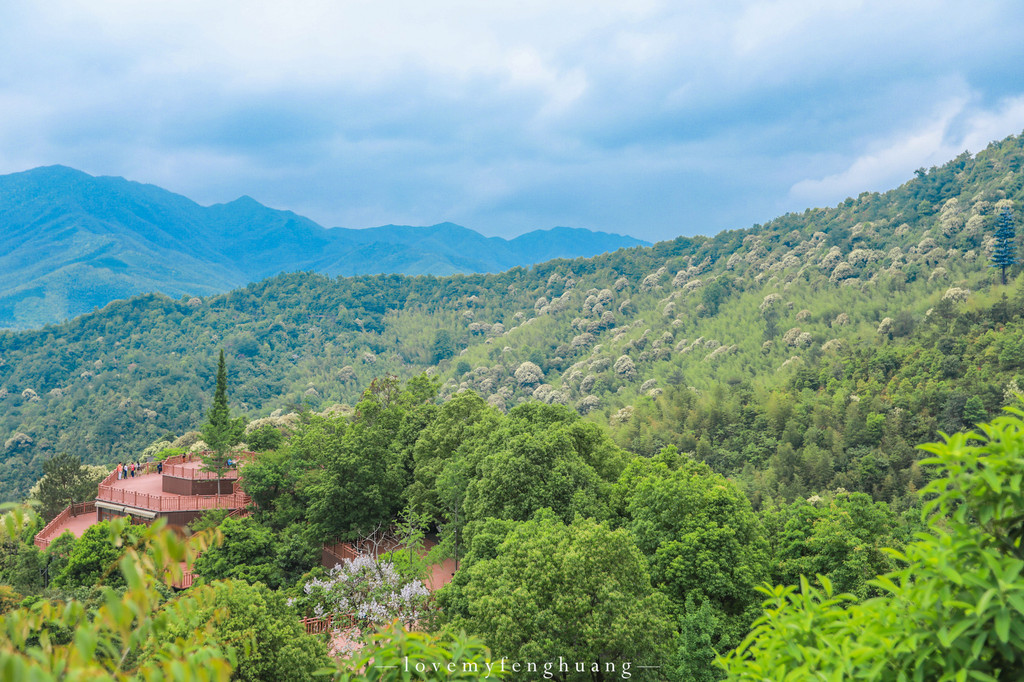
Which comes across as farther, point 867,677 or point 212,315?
point 212,315

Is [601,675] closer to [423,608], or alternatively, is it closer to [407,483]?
[423,608]

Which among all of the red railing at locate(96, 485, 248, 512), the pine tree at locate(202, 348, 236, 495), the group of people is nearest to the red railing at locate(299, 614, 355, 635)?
the red railing at locate(96, 485, 248, 512)

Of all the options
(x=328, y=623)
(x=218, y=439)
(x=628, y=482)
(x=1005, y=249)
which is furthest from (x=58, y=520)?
(x=1005, y=249)

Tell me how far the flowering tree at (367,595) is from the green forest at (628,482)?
0.33 ft

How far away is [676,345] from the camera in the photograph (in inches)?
2410

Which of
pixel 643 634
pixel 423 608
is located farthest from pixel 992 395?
pixel 423 608

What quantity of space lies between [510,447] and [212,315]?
99272 millimetres

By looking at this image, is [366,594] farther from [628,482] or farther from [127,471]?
[127,471]

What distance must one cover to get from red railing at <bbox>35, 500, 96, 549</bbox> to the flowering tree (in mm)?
15852

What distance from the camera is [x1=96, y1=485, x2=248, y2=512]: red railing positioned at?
1008 inches

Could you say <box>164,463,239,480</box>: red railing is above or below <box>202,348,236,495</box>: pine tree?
below

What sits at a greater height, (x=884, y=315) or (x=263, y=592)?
(x=884, y=315)

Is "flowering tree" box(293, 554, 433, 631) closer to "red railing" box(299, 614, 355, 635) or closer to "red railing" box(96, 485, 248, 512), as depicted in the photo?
Answer: "red railing" box(299, 614, 355, 635)

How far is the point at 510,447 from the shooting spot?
20516 millimetres
